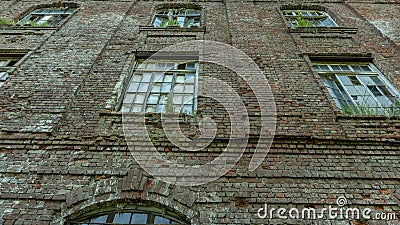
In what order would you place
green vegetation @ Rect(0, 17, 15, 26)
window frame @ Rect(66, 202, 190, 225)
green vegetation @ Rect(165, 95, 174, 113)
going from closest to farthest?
window frame @ Rect(66, 202, 190, 225) < green vegetation @ Rect(165, 95, 174, 113) < green vegetation @ Rect(0, 17, 15, 26)

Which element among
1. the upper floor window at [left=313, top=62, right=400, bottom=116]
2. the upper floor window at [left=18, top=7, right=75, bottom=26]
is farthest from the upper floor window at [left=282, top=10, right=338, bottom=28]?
the upper floor window at [left=18, top=7, right=75, bottom=26]

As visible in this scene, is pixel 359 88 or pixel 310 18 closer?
pixel 359 88

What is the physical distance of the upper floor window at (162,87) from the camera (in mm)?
4938

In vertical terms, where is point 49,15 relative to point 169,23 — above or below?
above

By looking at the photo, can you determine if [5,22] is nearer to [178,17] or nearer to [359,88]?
[178,17]

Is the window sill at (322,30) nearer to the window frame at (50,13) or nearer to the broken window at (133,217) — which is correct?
the broken window at (133,217)

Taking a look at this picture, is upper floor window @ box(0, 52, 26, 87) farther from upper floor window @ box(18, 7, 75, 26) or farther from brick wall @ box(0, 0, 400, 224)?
upper floor window @ box(18, 7, 75, 26)

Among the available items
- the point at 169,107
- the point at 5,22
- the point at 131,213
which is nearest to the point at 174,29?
the point at 169,107

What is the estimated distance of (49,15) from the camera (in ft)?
28.6

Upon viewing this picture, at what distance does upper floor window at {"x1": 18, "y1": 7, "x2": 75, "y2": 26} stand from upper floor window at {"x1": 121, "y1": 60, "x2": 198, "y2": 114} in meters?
4.14

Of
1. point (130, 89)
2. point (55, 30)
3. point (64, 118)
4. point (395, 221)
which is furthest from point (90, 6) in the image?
point (395, 221)

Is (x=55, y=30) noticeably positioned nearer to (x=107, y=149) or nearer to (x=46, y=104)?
(x=46, y=104)

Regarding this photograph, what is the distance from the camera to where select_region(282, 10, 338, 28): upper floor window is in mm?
8188

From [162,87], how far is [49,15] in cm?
578
